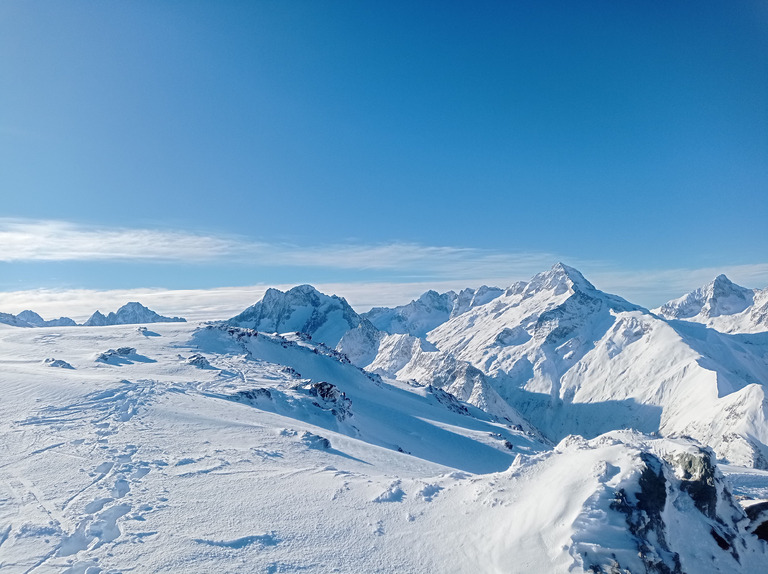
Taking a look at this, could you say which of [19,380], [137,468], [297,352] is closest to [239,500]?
[137,468]

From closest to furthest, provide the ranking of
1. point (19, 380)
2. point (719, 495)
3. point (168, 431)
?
1. point (719, 495)
2. point (168, 431)
3. point (19, 380)

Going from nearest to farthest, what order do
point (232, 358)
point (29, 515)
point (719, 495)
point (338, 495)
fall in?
point (719, 495)
point (29, 515)
point (338, 495)
point (232, 358)

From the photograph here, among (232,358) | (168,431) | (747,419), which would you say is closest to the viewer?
(168,431)

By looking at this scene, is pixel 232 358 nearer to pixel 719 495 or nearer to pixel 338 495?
pixel 338 495

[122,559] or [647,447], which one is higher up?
[647,447]

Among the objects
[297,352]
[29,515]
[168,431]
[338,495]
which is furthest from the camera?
[297,352]

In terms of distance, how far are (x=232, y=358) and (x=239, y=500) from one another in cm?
4904

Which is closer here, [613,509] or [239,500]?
[613,509]

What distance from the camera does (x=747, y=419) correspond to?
17438 cm

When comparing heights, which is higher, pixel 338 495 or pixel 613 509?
pixel 613 509

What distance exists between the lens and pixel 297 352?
79.4 meters

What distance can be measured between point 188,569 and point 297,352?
70.8 metres

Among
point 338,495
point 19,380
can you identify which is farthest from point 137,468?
point 19,380

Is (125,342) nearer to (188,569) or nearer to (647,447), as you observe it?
(188,569)
